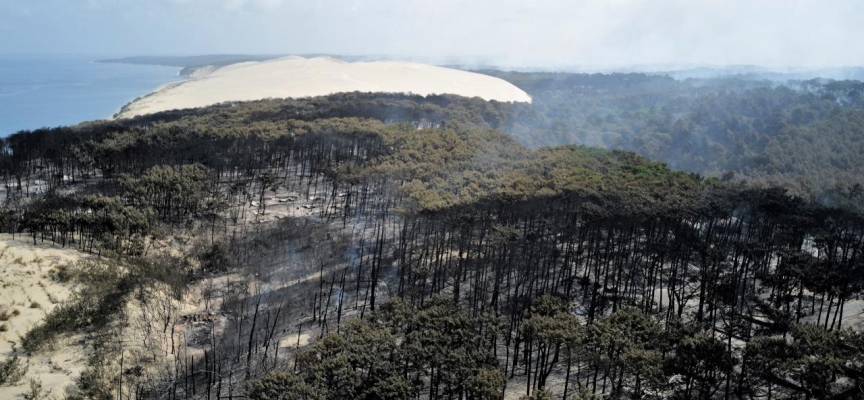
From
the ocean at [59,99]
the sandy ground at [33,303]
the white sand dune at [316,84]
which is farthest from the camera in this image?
the white sand dune at [316,84]

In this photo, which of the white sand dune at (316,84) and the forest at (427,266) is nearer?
the forest at (427,266)

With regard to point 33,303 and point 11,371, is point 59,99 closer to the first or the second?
point 33,303

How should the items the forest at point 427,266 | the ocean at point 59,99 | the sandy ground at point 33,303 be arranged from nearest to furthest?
the forest at point 427,266 → the sandy ground at point 33,303 → the ocean at point 59,99

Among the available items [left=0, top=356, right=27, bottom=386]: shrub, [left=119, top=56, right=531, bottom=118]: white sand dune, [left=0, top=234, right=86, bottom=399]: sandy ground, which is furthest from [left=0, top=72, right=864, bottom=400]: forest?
[left=119, top=56, right=531, bottom=118]: white sand dune

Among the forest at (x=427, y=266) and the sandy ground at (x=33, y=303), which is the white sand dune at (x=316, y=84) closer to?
the forest at (x=427, y=266)

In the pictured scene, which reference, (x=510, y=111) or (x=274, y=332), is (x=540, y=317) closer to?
(x=274, y=332)

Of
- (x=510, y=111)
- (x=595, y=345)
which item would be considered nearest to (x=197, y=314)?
(x=595, y=345)

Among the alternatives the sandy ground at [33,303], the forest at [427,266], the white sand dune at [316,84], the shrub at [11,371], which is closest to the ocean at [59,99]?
the white sand dune at [316,84]

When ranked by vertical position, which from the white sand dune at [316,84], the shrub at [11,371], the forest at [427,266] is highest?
the white sand dune at [316,84]
